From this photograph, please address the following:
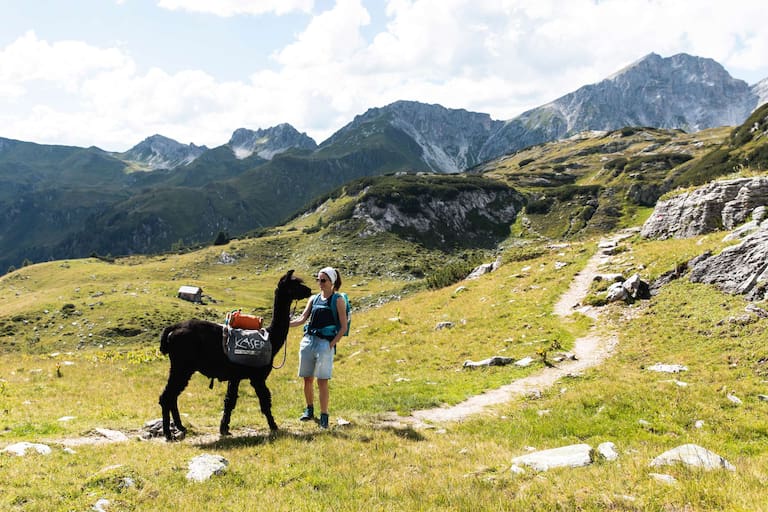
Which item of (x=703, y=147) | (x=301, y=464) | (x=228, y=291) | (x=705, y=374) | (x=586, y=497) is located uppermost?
(x=703, y=147)

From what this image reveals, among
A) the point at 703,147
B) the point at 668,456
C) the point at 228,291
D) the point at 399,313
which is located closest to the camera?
the point at 668,456

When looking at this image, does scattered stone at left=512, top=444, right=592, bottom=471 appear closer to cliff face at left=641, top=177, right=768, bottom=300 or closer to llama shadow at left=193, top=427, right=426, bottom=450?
llama shadow at left=193, top=427, right=426, bottom=450

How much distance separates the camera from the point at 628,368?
53.5ft

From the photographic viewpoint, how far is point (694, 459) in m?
7.21

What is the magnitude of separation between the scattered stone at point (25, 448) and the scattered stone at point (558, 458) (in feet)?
32.1

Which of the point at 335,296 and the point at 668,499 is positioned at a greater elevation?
the point at 335,296

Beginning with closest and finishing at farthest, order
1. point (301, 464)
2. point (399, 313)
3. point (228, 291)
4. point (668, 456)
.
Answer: point (668, 456) < point (301, 464) < point (399, 313) < point (228, 291)

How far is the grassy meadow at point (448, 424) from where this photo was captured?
661 centimetres

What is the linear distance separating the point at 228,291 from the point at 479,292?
241ft

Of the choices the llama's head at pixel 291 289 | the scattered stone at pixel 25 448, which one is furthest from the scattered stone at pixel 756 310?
the scattered stone at pixel 25 448

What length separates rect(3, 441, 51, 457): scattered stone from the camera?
27.3 ft

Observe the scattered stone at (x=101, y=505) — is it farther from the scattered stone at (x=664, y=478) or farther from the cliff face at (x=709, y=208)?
the cliff face at (x=709, y=208)

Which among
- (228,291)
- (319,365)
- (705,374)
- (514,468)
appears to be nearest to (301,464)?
(319,365)

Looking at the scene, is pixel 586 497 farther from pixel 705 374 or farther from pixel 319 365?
pixel 705 374
